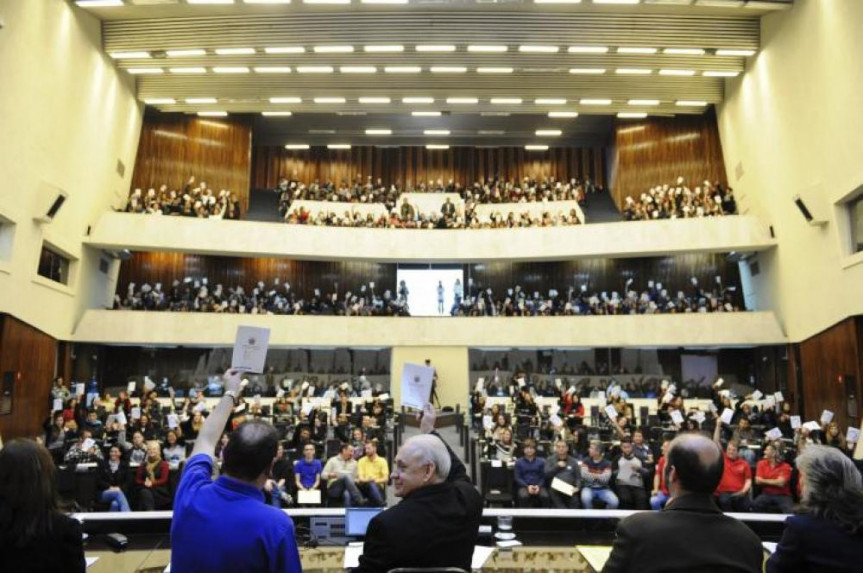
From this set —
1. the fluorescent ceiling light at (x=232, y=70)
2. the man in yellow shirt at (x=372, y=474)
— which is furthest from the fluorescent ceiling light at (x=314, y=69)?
the man in yellow shirt at (x=372, y=474)

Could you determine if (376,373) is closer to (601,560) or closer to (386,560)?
(601,560)

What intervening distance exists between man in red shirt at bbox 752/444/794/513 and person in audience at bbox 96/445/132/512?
7.88 m

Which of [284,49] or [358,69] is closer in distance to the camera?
[284,49]

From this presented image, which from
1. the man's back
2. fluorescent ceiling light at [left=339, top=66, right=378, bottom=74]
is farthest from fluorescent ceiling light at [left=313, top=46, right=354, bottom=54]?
the man's back

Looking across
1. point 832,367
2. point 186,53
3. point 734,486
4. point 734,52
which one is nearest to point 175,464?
point 734,486

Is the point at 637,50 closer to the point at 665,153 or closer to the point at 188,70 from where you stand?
the point at 665,153

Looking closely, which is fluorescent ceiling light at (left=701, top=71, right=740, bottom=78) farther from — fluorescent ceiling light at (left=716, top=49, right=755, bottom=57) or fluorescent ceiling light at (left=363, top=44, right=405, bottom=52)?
fluorescent ceiling light at (left=363, top=44, right=405, bottom=52)

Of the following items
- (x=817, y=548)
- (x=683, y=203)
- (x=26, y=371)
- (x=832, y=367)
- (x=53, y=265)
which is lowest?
(x=817, y=548)

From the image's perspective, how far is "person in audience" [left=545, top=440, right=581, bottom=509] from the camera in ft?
25.4

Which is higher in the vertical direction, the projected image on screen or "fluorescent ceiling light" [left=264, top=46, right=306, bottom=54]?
"fluorescent ceiling light" [left=264, top=46, right=306, bottom=54]

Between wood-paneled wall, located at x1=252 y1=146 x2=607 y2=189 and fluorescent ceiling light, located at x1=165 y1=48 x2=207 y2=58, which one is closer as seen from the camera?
fluorescent ceiling light, located at x1=165 y1=48 x2=207 y2=58

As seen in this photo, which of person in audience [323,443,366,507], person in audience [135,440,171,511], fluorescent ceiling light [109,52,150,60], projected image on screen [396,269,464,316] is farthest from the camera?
projected image on screen [396,269,464,316]

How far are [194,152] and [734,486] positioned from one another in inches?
816

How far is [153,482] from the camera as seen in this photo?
7.83 metres
